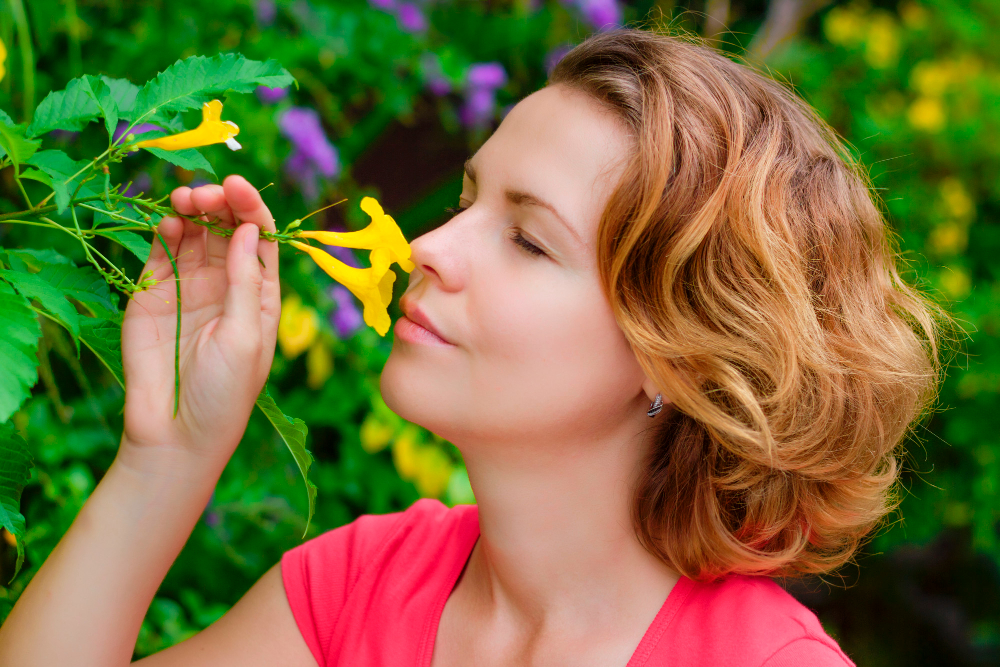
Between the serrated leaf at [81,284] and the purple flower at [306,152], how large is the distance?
126cm

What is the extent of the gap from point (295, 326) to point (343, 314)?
174 millimetres

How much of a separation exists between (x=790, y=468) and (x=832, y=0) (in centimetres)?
326

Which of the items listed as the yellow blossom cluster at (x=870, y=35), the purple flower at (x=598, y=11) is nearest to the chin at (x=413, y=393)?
the purple flower at (x=598, y=11)

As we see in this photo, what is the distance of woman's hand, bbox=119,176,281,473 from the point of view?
106cm

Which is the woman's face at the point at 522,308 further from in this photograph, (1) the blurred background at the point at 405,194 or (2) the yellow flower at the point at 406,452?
(2) the yellow flower at the point at 406,452

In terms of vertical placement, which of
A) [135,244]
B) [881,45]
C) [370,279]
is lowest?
[881,45]

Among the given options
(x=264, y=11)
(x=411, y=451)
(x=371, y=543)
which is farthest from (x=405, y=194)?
(x=371, y=543)

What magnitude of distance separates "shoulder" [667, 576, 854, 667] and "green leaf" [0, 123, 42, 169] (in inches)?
42.1

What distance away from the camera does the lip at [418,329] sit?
1.21 metres

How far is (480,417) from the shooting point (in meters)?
1.19

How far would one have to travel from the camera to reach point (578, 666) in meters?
1.30

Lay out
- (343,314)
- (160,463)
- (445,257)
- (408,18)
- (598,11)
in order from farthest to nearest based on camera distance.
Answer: (598,11) → (408,18) → (343,314) → (445,257) → (160,463)

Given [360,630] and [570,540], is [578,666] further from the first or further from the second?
[360,630]

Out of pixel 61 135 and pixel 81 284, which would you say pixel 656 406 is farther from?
pixel 61 135
